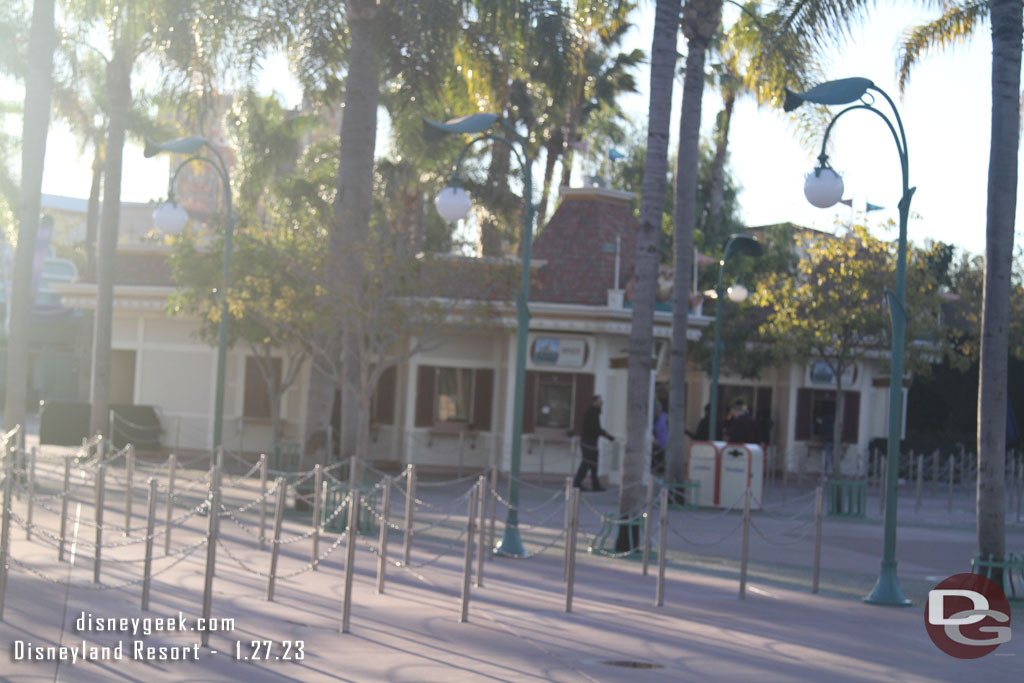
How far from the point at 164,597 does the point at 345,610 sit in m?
1.98

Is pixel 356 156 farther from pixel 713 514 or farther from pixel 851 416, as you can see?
pixel 851 416

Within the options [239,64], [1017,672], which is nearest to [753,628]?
[1017,672]

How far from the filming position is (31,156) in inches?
634

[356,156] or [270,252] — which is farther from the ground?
[356,156]

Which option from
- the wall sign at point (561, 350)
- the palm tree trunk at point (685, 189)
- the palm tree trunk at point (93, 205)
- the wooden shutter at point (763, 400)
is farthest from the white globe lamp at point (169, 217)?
the wooden shutter at point (763, 400)

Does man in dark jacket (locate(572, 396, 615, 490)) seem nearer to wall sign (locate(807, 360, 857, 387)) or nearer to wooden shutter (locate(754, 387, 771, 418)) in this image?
wall sign (locate(807, 360, 857, 387))

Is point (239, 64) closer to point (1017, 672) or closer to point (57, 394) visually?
point (1017, 672)

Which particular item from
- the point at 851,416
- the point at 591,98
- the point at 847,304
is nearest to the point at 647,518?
the point at 847,304

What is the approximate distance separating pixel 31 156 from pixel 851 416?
851 inches

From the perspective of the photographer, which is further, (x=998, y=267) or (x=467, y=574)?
(x=998, y=267)

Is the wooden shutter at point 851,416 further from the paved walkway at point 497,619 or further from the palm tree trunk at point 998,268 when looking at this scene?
the palm tree trunk at point 998,268

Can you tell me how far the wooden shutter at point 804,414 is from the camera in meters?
30.6

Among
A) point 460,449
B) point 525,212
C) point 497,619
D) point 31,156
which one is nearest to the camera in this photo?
point 497,619

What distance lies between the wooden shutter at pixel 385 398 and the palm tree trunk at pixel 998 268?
57.4ft
